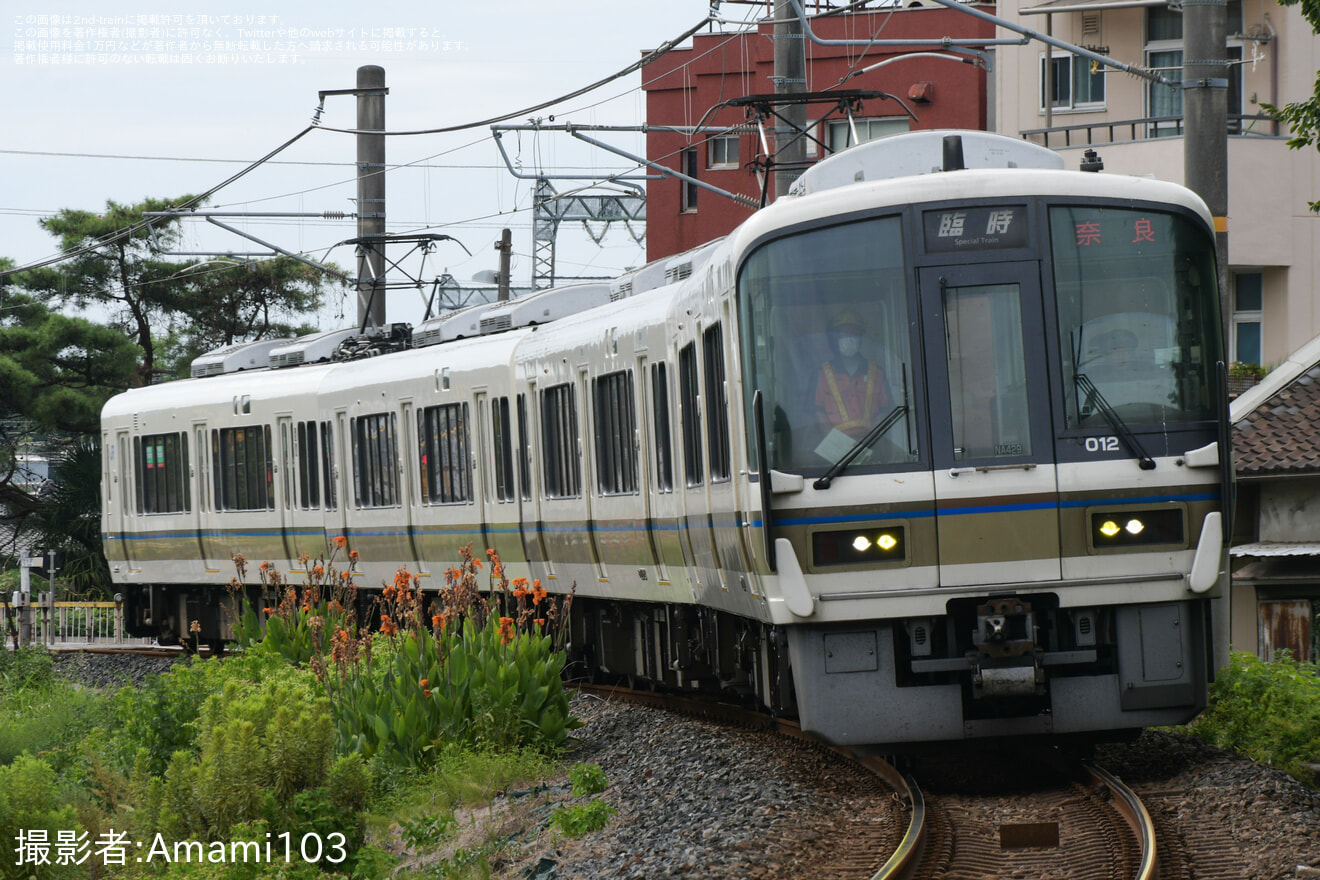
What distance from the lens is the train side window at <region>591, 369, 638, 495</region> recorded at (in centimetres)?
1303

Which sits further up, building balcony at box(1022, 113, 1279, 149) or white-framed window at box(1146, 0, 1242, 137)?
white-framed window at box(1146, 0, 1242, 137)

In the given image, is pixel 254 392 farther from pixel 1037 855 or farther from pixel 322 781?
pixel 1037 855

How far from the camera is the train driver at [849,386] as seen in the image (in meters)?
8.83

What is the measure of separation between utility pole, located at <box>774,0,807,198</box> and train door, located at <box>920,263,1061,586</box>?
7043 millimetres

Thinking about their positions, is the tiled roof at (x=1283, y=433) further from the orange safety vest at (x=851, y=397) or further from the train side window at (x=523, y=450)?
the orange safety vest at (x=851, y=397)

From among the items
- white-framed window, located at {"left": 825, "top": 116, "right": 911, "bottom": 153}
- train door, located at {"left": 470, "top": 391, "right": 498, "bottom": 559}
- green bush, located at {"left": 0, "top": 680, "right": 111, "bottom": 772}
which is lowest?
green bush, located at {"left": 0, "top": 680, "right": 111, "bottom": 772}

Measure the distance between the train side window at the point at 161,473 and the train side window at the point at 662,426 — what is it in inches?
437

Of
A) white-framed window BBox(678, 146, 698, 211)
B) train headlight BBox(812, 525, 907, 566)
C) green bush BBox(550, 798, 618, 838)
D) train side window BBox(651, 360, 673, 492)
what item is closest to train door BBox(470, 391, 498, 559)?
train side window BBox(651, 360, 673, 492)

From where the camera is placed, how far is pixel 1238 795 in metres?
8.35

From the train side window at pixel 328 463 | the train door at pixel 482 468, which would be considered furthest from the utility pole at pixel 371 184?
the train door at pixel 482 468

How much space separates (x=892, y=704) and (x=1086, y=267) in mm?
2182

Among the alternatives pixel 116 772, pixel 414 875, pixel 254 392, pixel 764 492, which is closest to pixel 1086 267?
pixel 764 492

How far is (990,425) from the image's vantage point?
8.79m

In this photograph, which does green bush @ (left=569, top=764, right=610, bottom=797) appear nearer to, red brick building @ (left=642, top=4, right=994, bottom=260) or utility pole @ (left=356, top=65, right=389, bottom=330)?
utility pole @ (left=356, top=65, right=389, bottom=330)
